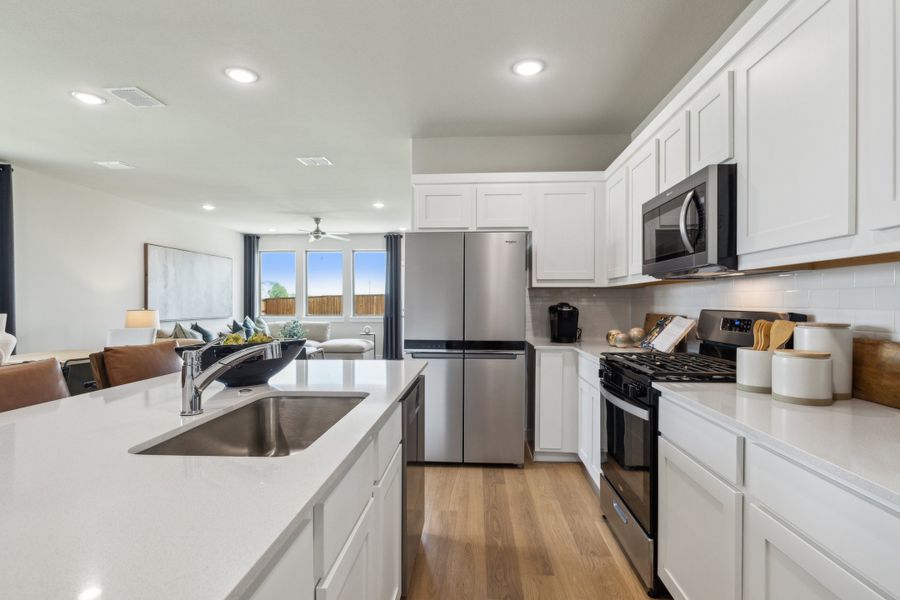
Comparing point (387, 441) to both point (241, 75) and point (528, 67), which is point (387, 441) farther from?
point (241, 75)

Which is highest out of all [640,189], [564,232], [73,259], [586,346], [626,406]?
[640,189]

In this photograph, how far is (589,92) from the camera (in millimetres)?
2939

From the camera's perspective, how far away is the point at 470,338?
3301 mm

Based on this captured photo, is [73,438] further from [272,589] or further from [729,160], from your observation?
[729,160]

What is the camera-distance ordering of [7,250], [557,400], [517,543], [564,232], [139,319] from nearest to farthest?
[517,543], [557,400], [564,232], [7,250], [139,319]

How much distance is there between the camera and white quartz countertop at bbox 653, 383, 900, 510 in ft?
2.75

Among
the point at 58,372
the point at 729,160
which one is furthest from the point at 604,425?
the point at 58,372

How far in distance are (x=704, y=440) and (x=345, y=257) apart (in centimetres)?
837

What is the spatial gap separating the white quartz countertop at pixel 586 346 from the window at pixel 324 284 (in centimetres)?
618

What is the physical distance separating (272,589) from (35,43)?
3153 millimetres

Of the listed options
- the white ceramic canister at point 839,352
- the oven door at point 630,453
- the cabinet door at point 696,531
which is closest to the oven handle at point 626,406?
the oven door at point 630,453

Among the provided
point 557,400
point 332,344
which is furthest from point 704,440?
point 332,344

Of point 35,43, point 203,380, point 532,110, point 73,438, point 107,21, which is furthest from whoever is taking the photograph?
point 532,110

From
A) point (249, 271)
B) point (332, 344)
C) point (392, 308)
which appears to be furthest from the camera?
point (249, 271)
